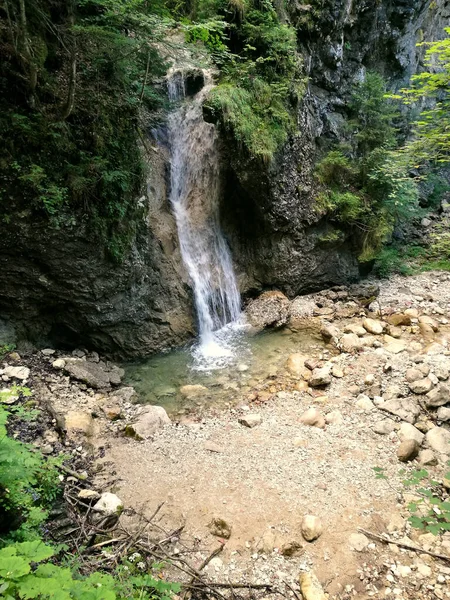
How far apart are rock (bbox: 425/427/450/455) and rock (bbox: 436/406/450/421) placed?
30cm

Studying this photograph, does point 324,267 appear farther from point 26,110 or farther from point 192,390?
point 26,110

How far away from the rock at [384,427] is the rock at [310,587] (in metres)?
2.51

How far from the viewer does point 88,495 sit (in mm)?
3904

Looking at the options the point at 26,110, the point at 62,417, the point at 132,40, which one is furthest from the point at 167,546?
the point at 132,40

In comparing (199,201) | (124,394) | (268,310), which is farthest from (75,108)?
(268,310)

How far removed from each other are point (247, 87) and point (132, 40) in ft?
12.1

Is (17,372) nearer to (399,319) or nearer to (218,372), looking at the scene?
(218,372)

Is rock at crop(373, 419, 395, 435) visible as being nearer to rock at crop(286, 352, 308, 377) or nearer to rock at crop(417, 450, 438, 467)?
rock at crop(417, 450, 438, 467)

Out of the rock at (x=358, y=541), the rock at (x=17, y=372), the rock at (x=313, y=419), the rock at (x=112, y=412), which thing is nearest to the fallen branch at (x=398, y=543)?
the rock at (x=358, y=541)

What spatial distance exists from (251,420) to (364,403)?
193cm

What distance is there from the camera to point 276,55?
29.8ft

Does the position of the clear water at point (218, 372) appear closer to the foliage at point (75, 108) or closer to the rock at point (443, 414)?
the foliage at point (75, 108)

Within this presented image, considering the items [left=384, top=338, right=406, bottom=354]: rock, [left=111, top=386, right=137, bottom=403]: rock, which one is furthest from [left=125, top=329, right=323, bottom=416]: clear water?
[left=384, top=338, right=406, bottom=354]: rock

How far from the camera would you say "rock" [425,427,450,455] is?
4984mm
